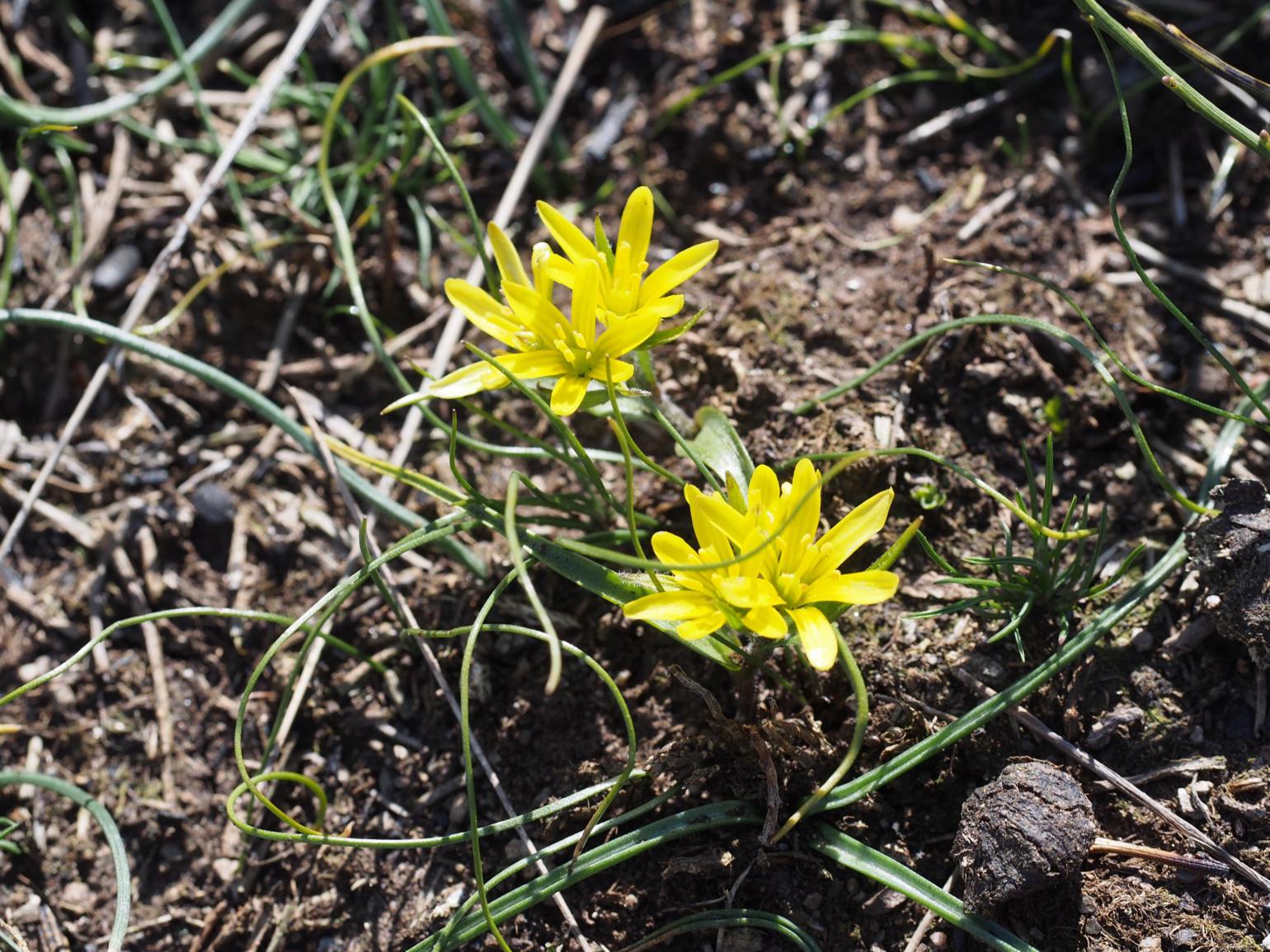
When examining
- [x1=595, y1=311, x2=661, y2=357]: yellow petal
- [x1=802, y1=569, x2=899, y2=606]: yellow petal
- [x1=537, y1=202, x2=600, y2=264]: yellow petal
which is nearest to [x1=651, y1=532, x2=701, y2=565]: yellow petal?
[x1=802, y1=569, x2=899, y2=606]: yellow petal

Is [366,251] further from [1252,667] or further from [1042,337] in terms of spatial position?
[1252,667]

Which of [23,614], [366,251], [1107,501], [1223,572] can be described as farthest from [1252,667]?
[23,614]

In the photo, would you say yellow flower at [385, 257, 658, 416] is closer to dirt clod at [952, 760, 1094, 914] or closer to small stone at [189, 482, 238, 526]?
small stone at [189, 482, 238, 526]

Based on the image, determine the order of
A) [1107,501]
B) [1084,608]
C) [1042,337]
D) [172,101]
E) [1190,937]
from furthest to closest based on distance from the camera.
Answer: [172,101]
[1042,337]
[1107,501]
[1084,608]
[1190,937]

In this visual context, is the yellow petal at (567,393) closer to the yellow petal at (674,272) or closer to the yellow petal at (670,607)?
the yellow petal at (674,272)

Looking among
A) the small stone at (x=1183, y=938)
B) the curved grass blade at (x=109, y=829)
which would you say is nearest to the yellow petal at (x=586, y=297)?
the curved grass blade at (x=109, y=829)

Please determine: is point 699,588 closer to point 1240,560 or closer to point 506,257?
point 506,257

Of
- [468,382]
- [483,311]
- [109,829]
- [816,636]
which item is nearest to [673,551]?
[816,636]

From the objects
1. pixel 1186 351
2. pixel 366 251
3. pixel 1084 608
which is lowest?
pixel 1084 608
